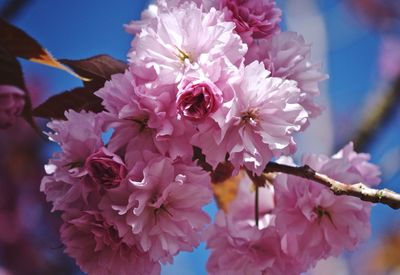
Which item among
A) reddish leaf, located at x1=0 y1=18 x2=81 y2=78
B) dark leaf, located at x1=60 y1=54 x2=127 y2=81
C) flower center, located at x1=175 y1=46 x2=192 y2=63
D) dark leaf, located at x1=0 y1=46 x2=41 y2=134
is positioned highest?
flower center, located at x1=175 y1=46 x2=192 y2=63

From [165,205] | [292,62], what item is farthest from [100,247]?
[292,62]

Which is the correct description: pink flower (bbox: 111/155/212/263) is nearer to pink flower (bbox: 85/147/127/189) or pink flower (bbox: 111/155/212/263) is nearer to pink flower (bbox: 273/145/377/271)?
pink flower (bbox: 85/147/127/189)

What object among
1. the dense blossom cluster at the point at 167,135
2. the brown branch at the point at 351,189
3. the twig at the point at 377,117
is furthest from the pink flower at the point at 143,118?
the twig at the point at 377,117

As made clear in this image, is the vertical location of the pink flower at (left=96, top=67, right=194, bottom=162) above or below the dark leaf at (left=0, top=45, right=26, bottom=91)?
above

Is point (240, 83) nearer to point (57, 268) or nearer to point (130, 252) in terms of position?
point (130, 252)

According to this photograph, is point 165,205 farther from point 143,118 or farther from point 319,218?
point 319,218

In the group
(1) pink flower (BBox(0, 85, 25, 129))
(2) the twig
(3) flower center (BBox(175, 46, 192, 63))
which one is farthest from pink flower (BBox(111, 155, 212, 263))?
(2) the twig
